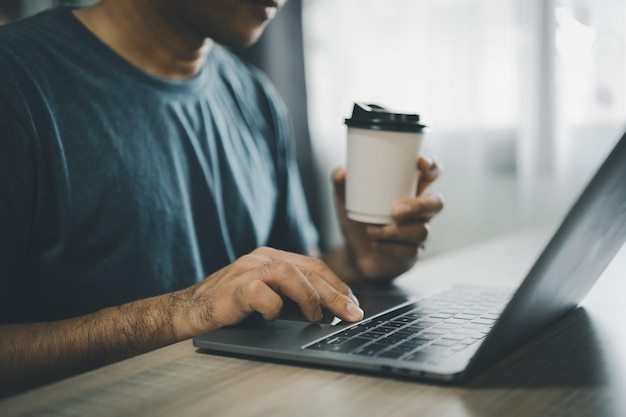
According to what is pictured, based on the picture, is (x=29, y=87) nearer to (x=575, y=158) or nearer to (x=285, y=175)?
(x=285, y=175)

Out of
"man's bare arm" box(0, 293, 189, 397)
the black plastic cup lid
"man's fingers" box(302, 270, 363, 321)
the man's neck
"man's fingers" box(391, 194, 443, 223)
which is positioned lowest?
"man's bare arm" box(0, 293, 189, 397)

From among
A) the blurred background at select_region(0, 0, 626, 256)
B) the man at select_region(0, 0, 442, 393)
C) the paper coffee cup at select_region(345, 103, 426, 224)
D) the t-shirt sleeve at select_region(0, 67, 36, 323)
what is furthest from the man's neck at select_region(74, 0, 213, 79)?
the blurred background at select_region(0, 0, 626, 256)

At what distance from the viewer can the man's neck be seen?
1.07 meters

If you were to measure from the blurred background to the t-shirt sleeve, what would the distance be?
4.35 feet

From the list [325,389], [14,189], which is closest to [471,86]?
[14,189]

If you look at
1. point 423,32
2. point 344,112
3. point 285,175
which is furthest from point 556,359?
point 344,112

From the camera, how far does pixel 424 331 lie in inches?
24.0

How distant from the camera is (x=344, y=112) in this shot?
283 cm

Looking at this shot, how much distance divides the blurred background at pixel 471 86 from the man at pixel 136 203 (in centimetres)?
94

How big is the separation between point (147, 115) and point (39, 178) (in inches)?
9.4

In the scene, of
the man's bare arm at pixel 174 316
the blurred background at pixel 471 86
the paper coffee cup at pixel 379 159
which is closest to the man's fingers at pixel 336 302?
the man's bare arm at pixel 174 316

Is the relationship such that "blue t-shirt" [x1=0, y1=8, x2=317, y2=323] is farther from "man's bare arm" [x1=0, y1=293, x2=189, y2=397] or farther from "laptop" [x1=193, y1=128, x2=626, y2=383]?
"laptop" [x1=193, y1=128, x2=626, y2=383]

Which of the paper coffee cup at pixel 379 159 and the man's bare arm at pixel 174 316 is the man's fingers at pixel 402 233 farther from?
the man's bare arm at pixel 174 316

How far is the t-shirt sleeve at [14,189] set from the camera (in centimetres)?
83
